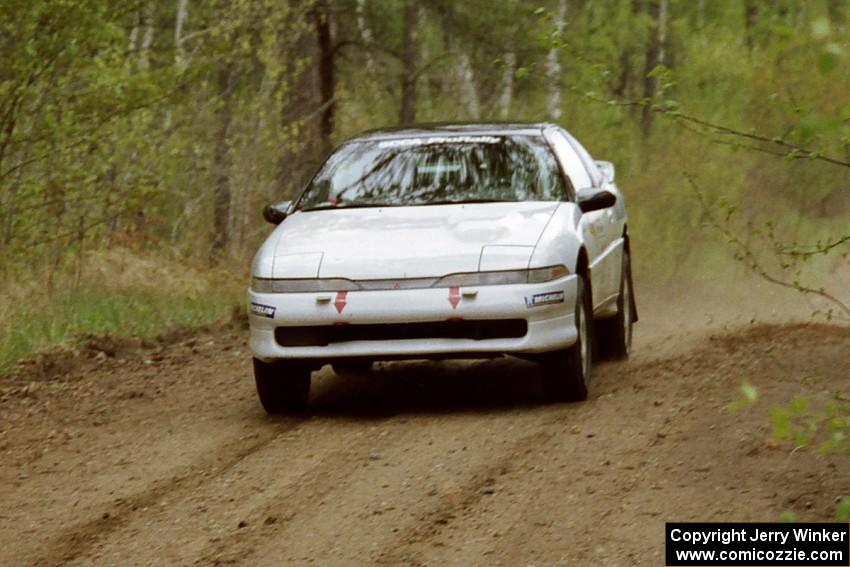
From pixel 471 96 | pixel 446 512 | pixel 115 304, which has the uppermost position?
pixel 446 512

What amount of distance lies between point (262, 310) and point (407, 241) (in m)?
0.90

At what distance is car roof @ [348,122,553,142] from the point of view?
33.1 feet

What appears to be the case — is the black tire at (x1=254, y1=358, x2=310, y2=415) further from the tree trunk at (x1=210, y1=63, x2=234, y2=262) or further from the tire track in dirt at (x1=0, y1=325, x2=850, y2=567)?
the tree trunk at (x1=210, y1=63, x2=234, y2=262)

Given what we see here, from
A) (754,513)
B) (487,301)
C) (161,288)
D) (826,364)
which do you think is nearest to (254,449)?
(487,301)

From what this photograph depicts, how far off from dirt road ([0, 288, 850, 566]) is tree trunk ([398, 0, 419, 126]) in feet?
38.0

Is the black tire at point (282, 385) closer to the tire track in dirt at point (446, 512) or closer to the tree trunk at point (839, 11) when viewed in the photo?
the tire track in dirt at point (446, 512)

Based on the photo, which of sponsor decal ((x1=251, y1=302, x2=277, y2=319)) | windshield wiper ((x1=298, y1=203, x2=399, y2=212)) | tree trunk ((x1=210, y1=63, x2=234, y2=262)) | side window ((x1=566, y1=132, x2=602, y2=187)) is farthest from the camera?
tree trunk ((x1=210, y1=63, x2=234, y2=262))

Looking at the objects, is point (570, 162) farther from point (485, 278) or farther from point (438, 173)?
point (485, 278)

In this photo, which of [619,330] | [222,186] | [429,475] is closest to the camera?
[429,475]

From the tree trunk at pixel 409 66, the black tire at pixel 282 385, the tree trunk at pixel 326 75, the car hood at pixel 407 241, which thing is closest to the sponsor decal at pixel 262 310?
the car hood at pixel 407 241

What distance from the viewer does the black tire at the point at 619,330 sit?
35.9ft

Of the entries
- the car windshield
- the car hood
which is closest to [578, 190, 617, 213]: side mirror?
the car windshield

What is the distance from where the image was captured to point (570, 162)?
10133mm

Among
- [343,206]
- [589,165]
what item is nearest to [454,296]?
[343,206]
